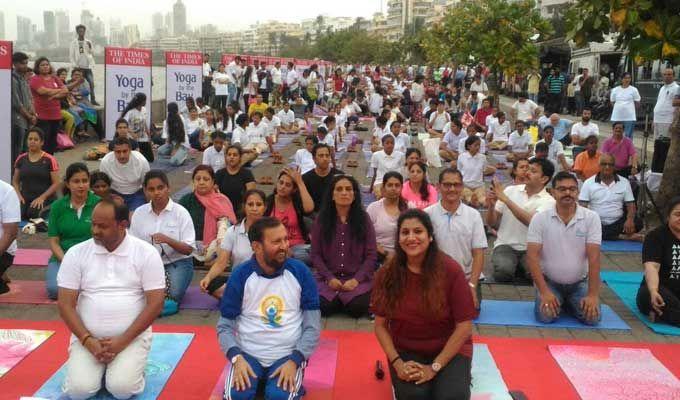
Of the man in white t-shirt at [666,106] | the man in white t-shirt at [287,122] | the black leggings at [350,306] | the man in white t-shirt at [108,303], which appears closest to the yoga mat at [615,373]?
the black leggings at [350,306]

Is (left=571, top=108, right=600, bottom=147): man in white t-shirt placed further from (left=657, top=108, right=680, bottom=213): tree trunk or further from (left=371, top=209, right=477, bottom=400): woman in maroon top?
(left=371, top=209, right=477, bottom=400): woman in maroon top

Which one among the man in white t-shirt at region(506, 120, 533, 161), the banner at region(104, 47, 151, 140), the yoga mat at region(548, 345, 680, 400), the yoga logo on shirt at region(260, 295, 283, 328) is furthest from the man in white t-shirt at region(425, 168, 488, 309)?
the man in white t-shirt at region(506, 120, 533, 161)

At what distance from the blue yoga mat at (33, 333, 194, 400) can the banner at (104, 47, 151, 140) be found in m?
8.12

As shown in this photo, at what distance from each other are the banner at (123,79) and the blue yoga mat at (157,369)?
812 centimetres

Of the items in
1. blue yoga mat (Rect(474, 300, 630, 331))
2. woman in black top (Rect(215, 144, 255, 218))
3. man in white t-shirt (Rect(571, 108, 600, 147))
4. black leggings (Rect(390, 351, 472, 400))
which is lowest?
blue yoga mat (Rect(474, 300, 630, 331))

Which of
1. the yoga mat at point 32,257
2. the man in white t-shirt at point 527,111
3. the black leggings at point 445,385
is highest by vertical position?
the man in white t-shirt at point 527,111

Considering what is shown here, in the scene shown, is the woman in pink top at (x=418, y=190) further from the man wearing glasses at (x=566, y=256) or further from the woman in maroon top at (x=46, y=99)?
the woman in maroon top at (x=46, y=99)

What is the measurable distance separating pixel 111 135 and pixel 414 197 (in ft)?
23.9

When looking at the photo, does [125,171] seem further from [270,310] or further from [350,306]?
[270,310]

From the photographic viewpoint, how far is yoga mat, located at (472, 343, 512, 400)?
15.1 ft

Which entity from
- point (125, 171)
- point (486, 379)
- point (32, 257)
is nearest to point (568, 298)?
point (486, 379)

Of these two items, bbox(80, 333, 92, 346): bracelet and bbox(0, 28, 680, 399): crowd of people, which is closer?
bbox(0, 28, 680, 399): crowd of people

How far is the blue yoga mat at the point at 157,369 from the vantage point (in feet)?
15.0

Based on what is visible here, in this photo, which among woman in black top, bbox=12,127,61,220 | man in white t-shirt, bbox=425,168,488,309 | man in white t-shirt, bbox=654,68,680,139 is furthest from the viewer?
man in white t-shirt, bbox=654,68,680,139
